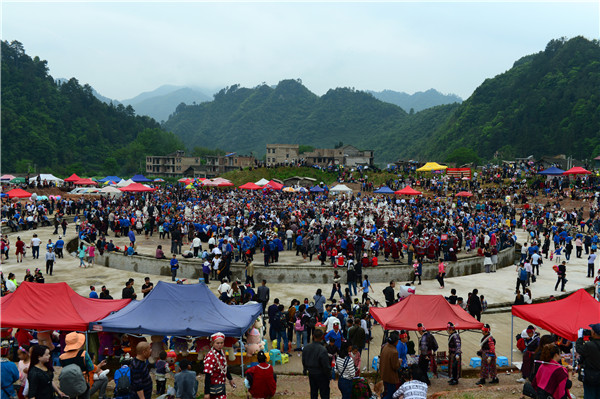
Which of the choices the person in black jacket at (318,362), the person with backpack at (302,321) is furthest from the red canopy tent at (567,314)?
the person in black jacket at (318,362)

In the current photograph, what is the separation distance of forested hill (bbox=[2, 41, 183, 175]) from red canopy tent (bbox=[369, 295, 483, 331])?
8576 cm

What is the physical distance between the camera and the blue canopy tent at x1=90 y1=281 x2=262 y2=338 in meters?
8.75

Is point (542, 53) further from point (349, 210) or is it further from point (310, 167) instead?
point (349, 210)

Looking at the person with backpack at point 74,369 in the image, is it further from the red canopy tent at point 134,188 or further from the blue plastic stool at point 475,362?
the red canopy tent at point 134,188

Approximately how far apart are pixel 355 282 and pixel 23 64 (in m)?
109

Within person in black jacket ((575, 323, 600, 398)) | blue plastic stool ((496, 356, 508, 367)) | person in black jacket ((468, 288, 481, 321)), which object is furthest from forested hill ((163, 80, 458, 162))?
person in black jacket ((575, 323, 600, 398))

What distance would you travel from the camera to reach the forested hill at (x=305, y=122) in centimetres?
13500

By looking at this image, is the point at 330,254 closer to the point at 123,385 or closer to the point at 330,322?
the point at 330,322

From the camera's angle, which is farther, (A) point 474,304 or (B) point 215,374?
(A) point 474,304

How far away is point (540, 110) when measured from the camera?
8300cm

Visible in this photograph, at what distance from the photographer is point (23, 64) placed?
97000 millimetres

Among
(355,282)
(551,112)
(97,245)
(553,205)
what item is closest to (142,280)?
(97,245)

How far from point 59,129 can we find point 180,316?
328 feet

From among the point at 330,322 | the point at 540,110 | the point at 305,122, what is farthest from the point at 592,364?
the point at 305,122
